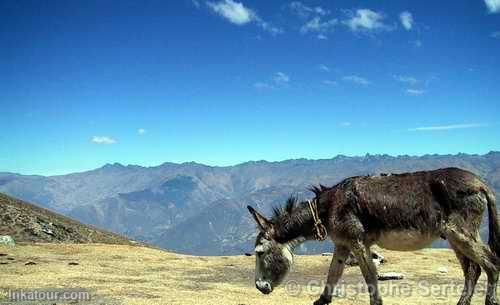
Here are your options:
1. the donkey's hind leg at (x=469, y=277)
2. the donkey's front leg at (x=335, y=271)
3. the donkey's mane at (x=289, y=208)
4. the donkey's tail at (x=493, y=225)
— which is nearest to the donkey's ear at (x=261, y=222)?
the donkey's mane at (x=289, y=208)

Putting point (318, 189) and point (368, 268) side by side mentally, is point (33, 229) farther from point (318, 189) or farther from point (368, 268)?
point (368, 268)

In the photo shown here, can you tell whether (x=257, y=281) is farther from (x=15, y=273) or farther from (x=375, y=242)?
(x=15, y=273)

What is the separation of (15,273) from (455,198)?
79.2 ft

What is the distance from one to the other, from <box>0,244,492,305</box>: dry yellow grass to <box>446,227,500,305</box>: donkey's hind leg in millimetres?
8917

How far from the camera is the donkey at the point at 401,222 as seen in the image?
11562mm

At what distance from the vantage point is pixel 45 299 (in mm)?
18703

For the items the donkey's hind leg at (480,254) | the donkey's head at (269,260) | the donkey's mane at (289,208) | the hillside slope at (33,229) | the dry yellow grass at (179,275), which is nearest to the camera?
the donkey's hind leg at (480,254)

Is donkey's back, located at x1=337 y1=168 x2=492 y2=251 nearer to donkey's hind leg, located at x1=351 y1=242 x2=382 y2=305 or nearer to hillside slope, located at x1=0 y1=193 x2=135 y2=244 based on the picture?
donkey's hind leg, located at x1=351 y1=242 x2=382 y2=305

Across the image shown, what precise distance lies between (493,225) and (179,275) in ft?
73.9

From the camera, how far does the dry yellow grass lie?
20641 mm

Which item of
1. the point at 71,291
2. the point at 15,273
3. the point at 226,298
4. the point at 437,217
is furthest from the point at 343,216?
the point at 15,273

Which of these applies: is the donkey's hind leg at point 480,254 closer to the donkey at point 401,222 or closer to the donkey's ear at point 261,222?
the donkey at point 401,222

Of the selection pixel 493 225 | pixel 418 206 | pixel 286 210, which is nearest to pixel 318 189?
pixel 286 210

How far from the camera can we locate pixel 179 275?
30.8 metres
